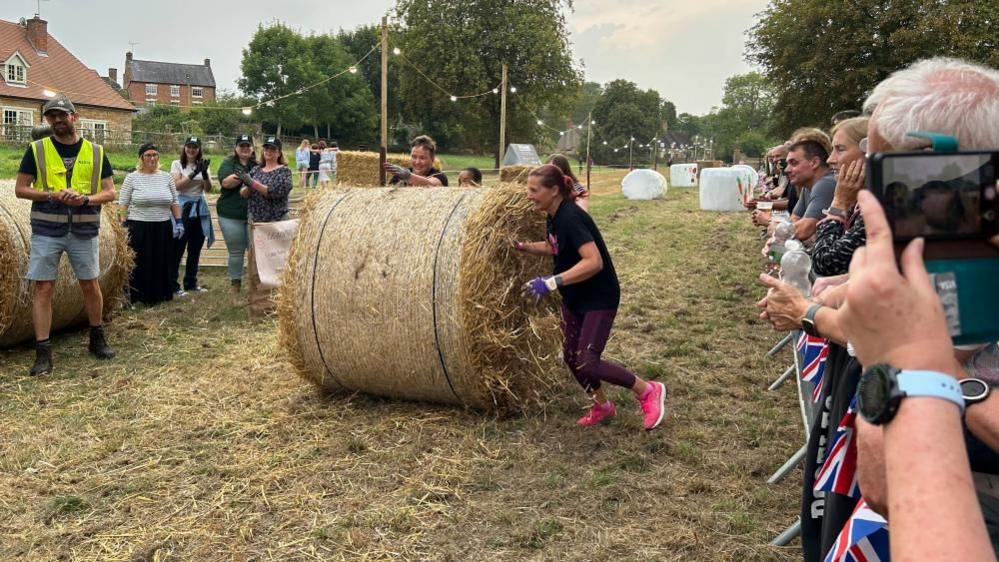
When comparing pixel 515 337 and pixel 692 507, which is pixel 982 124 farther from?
pixel 515 337

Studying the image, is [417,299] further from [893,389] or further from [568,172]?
[893,389]

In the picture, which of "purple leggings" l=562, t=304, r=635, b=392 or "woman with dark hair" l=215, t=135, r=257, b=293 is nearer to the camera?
"purple leggings" l=562, t=304, r=635, b=392

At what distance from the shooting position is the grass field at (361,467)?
339 centimetres

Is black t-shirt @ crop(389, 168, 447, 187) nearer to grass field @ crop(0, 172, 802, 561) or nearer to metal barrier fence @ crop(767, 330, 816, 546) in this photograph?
grass field @ crop(0, 172, 802, 561)

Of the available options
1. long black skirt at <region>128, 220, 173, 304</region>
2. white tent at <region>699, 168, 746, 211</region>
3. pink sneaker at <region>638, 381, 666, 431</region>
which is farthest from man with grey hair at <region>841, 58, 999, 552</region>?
white tent at <region>699, 168, 746, 211</region>

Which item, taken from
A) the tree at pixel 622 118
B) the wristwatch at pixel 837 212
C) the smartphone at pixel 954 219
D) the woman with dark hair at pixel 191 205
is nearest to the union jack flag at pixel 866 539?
the smartphone at pixel 954 219

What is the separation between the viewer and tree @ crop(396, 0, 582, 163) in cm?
3916

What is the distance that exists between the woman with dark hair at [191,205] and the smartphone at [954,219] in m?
8.66

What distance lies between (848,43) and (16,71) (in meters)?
39.7

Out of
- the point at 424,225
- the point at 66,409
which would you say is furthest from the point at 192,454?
the point at 424,225

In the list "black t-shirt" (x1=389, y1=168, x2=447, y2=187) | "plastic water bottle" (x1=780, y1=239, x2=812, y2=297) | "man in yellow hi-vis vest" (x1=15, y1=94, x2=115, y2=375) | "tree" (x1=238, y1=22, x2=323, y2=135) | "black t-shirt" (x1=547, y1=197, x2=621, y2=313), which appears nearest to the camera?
"plastic water bottle" (x1=780, y1=239, x2=812, y2=297)

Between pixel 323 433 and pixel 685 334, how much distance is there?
388 cm

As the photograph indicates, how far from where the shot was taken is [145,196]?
812 centimetres

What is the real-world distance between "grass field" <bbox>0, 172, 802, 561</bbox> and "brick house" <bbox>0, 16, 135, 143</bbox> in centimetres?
3192
